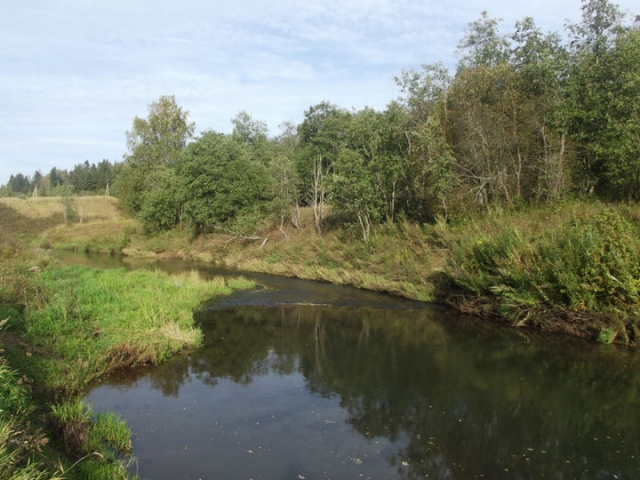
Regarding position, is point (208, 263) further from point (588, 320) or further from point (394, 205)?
point (588, 320)

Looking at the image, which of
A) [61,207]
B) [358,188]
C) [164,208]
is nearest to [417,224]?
[358,188]

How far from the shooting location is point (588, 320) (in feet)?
51.4

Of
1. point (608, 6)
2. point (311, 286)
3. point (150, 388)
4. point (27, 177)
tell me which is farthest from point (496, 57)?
point (27, 177)

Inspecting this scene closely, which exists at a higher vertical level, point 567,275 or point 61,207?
point 61,207

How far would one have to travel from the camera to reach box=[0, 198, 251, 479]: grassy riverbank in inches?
273

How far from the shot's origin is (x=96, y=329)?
13.6 metres

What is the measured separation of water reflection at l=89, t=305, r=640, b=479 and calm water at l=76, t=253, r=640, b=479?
1.4 inches

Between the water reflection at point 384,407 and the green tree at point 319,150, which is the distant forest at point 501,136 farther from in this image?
the water reflection at point 384,407

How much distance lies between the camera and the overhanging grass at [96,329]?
37.5 feet

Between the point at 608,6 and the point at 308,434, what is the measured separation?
29775 mm

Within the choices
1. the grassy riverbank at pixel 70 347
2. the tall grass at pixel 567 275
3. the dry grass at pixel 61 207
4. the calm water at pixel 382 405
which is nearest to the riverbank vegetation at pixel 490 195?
the tall grass at pixel 567 275

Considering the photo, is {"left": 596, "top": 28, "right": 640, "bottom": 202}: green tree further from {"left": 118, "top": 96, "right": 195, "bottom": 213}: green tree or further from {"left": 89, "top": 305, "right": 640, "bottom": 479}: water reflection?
{"left": 118, "top": 96, "right": 195, "bottom": 213}: green tree

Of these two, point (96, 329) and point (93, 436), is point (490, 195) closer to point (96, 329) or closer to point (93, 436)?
point (96, 329)

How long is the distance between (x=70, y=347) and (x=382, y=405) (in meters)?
7.68
